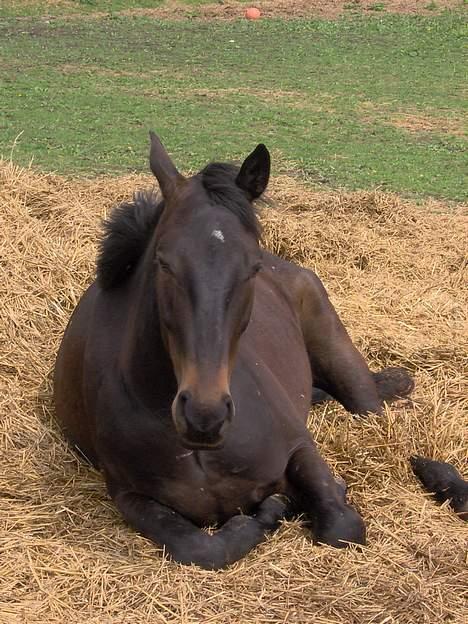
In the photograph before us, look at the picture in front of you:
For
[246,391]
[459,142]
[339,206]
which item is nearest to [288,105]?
[459,142]

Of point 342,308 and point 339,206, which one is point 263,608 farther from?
point 339,206

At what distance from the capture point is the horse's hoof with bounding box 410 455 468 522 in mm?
4643

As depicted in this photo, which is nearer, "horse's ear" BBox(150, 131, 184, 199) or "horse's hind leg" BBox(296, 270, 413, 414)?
"horse's ear" BBox(150, 131, 184, 199)

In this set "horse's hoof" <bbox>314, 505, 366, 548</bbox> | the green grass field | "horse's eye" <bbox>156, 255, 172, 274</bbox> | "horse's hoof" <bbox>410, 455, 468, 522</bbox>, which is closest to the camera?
"horse's eye" <bbox>156, 255, 172, 274</bbox>

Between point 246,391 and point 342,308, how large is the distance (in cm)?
261

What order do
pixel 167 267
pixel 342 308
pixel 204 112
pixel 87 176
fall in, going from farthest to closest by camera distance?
→ pixel 204 112 → pixel 87 176 → pixel 342 308 → pixel 167 267

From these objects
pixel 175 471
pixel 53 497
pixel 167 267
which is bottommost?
pixel 53 497

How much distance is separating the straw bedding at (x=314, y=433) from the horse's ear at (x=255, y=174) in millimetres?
1406

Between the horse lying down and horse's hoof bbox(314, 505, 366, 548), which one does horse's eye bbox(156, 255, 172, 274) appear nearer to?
the horse lying down

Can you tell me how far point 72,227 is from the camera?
7129 millimetres

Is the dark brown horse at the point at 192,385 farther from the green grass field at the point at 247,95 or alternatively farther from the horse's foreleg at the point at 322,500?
the green grass field at the point at 247,95

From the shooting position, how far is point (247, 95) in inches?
622

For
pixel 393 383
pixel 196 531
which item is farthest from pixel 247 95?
pixel 196 531

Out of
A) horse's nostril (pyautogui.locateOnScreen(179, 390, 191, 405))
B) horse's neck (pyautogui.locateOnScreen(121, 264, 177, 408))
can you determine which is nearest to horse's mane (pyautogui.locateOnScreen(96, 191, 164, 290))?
horse's neck (pyautogui.locateOnScreen(121, 264, 177, 408))
